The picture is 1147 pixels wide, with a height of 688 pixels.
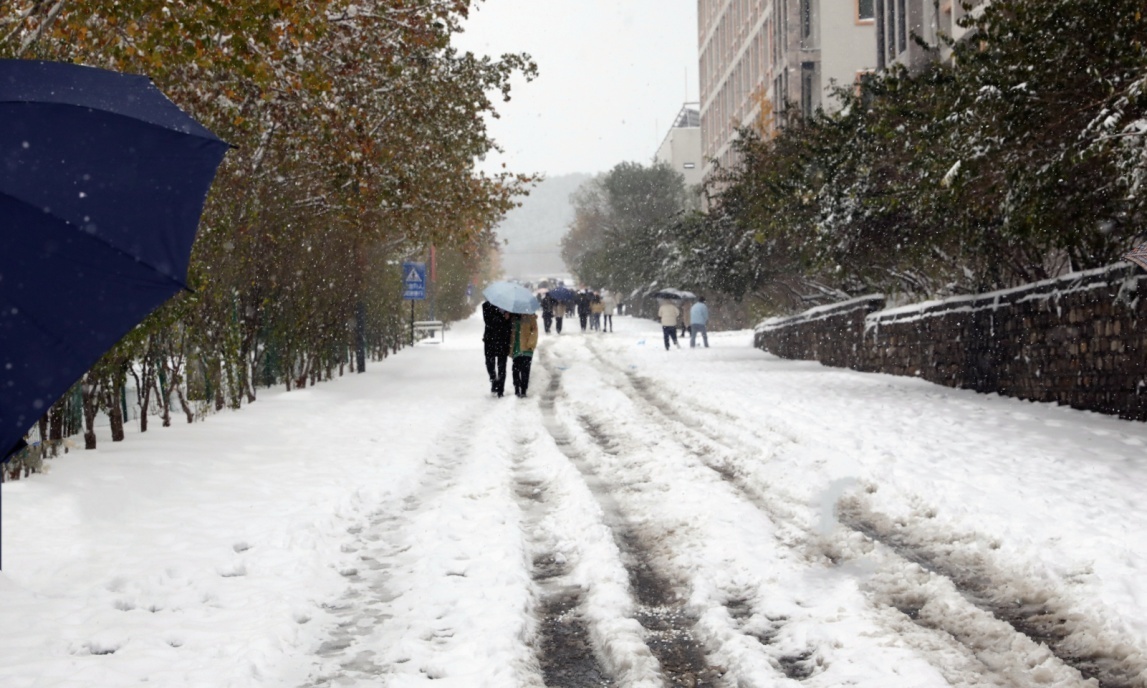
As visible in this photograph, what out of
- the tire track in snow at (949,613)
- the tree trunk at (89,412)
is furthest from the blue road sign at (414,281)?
the tire track in snow at (949,613)

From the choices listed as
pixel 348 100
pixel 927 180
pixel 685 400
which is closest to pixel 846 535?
pixel 927 180

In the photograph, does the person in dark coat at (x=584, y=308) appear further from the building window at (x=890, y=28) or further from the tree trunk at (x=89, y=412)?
the tree trunk at (x=89, y=412)

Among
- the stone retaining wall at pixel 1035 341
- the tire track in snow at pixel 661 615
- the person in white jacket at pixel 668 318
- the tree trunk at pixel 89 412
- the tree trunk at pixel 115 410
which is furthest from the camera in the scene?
the person in white jacket at pixel 668 318

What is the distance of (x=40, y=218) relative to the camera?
3514 mm

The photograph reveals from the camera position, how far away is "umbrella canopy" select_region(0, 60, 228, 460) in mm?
3502

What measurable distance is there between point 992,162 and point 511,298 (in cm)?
731

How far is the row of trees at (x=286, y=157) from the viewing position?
10.4 m

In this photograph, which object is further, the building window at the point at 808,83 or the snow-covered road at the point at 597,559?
the building window at the point at 808,83

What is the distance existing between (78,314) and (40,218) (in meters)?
0.32

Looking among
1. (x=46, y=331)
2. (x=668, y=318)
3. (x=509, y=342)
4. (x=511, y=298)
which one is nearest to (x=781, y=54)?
(x=668, y=318)

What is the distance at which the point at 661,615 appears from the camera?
5242 millimetres

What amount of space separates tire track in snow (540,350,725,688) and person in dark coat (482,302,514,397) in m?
8.74

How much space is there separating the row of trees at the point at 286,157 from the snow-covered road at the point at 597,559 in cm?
222

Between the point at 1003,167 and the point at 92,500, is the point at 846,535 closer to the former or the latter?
the point at 92,500
